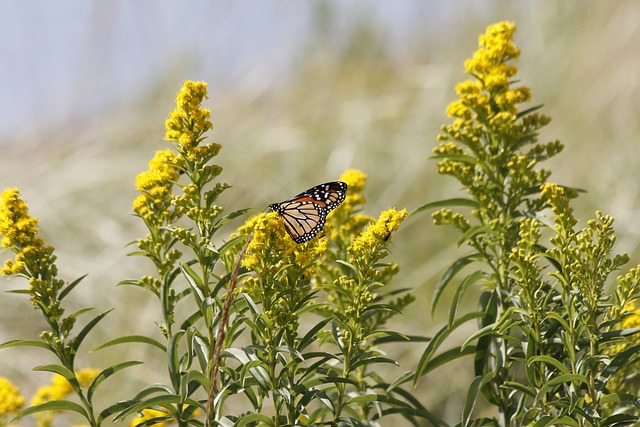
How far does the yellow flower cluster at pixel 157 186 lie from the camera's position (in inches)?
116

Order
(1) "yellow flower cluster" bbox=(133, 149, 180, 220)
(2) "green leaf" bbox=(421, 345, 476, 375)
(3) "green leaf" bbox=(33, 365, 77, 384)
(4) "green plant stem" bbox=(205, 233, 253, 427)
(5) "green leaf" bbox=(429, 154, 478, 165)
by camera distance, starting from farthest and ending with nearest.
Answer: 1. (5) "green leaf" bbox=(429, 154, 478, 165)
2. (2) "green leaf" bbox=(421, 345, 476, 375)
3. (1) "yellow flower cluster" bbox=(133, 149, 180, 220)
4. (3) "green leaf" bbox=(33, 365, 77, 384)
5. (4) "green plant stem" bbox=(205, 233, 253, 427)

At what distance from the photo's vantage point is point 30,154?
14.7 metres

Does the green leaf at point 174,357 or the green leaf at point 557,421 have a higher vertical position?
the green leaf at point 174,357

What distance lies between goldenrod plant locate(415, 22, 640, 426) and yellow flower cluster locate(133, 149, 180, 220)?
0.98 m

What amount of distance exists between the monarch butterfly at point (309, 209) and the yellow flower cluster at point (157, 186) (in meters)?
0.39

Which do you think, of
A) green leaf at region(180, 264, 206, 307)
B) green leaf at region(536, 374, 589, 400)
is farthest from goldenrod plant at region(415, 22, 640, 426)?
green leaf at region(180, 264, 206, 307)

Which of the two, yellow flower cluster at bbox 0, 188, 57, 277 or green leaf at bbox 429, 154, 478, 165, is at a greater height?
yellow flower cluster at bbox 0, 188, 57, 277

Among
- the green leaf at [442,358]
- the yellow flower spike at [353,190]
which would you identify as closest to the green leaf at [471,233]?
the green leaf at [442,358]

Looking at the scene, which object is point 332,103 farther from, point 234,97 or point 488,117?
point 488,117

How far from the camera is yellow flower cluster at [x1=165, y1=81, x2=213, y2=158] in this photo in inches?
110

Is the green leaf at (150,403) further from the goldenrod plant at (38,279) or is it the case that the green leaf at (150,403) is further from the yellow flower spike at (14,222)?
the yellow flower spike at (14,222)

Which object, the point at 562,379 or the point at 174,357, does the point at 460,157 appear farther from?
the point at 174,357

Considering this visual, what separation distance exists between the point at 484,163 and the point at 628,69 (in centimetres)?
690

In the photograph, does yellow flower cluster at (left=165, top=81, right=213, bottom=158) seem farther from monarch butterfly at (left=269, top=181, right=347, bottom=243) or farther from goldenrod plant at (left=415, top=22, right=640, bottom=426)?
goldenrod plant at (left=415, top=22, right=640, bottom=426)
